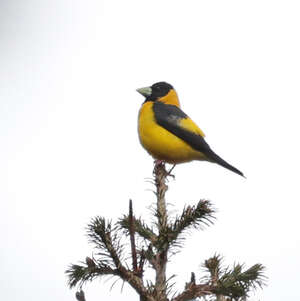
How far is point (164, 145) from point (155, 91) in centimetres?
175

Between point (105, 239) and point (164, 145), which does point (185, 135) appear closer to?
point (164, 145)

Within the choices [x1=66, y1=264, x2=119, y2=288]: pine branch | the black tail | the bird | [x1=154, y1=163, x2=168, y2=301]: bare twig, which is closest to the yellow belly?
the bird

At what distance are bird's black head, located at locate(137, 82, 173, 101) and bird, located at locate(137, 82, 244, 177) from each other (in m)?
0.89

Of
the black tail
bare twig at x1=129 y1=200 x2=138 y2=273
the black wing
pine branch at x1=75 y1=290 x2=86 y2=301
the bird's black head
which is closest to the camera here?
pine branch at x1=75 y1=290 x2=86 y2=301

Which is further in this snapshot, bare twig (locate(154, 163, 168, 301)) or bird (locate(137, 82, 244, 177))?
bird (locate(137, 82, 244, 177))

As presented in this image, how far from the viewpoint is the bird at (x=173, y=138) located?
6.19m

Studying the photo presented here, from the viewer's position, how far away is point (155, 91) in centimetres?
769

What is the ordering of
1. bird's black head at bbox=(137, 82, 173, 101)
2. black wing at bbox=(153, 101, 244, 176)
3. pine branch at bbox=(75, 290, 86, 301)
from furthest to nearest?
bird's black head at bbox=(137, 82, 173, 101), black wing at bbox=(153, 101, 244, 176), pine branch at bbox=(75, 290, 86, 301)

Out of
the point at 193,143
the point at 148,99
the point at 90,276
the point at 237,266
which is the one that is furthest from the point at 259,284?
the point at 148,99

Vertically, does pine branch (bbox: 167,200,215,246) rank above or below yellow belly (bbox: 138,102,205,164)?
below

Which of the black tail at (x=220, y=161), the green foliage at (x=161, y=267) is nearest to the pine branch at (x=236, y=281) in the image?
the green foliage at (x=161, y=267)

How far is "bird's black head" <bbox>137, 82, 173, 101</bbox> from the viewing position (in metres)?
7.66

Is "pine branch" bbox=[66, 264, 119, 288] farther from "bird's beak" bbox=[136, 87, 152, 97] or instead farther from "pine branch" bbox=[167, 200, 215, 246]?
"bird's beak" bbox=[136, 87, 152, 97]

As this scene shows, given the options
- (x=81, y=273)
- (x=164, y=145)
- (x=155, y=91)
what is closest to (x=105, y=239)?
(x=81, y=273)
